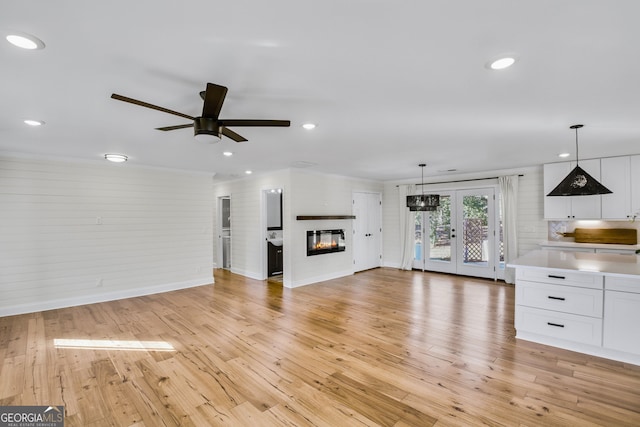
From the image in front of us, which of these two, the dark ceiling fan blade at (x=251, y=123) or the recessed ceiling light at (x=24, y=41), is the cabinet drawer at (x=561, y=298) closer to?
the dark ceiling fan blade at (x=251, y=123)

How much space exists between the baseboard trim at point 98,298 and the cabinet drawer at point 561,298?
18.9ft

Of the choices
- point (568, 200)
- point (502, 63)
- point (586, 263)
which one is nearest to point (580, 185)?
point (586, 263)

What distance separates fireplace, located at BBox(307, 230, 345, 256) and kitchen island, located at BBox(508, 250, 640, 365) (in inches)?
152

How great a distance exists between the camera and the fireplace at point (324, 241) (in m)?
6.48

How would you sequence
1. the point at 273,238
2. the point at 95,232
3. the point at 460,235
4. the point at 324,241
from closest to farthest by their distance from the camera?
1. the point at 95,232
2. the point at 324,241
3. the point at 460,235
4. the point at 273,238

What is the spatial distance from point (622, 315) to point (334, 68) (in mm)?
3664

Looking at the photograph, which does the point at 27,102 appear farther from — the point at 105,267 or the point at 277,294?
the point at 277,294

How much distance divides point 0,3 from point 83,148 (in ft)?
11.5

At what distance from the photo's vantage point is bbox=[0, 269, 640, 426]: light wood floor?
7.34ft

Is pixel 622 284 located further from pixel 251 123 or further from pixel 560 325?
pixel 251 123

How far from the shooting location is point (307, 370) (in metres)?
2.86

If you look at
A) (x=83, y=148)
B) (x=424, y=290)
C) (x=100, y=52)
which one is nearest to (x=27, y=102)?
(x=100, y=52)

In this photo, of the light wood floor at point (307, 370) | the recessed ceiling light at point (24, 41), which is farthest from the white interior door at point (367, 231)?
the recessed ceiling light at point (24, 41)

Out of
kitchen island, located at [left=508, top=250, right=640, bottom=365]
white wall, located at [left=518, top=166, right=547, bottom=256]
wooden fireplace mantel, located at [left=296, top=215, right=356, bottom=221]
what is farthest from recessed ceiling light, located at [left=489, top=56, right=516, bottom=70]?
white wall, located at [left=518, top=166, right=547, bottom=256]
